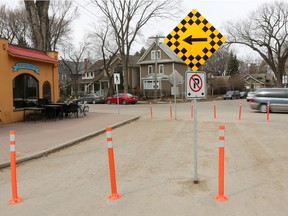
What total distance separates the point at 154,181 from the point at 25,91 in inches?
540

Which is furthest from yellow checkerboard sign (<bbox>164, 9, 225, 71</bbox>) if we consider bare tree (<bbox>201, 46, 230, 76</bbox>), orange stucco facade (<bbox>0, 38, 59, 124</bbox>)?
bare tree (<bbox>201, 46, 230, 76</bbox>)

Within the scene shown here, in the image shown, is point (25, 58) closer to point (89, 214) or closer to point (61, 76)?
point (89, 214)

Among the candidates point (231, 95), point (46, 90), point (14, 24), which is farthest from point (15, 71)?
point (231, 95)

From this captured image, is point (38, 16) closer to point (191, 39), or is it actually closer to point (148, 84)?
point (191, 39)

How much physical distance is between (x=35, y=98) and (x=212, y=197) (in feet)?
51.9

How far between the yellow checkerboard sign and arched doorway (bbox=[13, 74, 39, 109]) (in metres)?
13.1

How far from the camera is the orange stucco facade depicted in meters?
15.6

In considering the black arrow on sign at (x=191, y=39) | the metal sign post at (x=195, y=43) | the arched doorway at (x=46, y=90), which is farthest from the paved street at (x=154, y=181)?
the arched doorway at (x=46, y=90)

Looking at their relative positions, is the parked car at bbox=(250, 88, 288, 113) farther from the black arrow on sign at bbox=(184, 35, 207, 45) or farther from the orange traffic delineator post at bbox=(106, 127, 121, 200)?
the orange traffic delineator post at bbox=(106, 127, 121, 200)

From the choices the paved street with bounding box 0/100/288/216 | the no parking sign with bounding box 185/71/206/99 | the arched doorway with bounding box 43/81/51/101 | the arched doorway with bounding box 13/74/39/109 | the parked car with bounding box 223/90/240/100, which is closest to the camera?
the paved street with bounding box 0/100/288/216

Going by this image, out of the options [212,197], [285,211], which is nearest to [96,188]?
[212,197]

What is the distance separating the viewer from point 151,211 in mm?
4445

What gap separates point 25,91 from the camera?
695 inches

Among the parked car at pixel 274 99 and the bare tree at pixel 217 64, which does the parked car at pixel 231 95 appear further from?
the parked car at pixel 274 99
